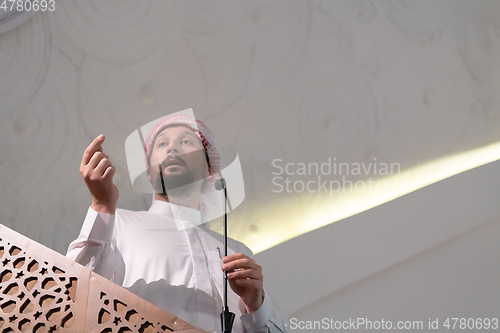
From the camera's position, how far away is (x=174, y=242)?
4.10 feet

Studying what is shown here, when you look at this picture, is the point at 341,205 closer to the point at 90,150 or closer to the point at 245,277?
the point at 245,277

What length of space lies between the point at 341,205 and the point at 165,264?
1076 millimetres

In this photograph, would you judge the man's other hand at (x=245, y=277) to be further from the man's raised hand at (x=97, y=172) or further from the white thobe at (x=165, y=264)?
→ the man's raised hand at (x=97, y=172)

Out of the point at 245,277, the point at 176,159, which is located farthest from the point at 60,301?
the point at 176,159

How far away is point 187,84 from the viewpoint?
173 centimetres

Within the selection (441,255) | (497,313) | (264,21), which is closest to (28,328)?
(264,21)

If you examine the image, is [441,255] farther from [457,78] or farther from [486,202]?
[457,78]

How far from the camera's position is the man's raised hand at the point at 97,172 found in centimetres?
92

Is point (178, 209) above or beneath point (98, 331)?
above

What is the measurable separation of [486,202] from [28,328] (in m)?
2.48

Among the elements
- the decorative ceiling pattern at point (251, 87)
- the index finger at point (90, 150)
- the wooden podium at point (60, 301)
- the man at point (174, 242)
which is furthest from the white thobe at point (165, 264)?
the decorative ceiling pattern at point (251, 87)

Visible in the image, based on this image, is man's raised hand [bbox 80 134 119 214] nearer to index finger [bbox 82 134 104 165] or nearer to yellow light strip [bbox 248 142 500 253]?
index finger [bbox 82 134 104 165]

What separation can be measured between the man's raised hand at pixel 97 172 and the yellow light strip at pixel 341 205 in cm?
89

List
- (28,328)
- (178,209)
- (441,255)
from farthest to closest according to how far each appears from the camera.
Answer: (441,255)
(178,209)
(28,328)
